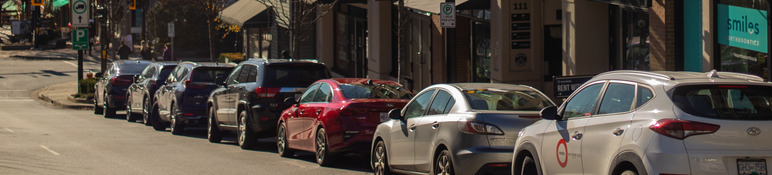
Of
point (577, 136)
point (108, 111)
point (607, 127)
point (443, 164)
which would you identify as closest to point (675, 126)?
point (607, 127)

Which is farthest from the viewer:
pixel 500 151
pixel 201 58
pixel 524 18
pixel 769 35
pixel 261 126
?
pixel 201 58

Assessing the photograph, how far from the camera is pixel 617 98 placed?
26.9ft

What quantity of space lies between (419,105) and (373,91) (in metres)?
2.79

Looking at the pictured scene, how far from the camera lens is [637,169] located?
24.3 feet

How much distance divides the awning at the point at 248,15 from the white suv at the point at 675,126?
97.6ft

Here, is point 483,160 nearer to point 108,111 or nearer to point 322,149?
point 322,149

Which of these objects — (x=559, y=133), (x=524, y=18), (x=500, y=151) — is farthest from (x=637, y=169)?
(x=524, y=18)

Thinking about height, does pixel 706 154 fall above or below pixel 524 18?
below

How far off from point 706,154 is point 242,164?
8.69m

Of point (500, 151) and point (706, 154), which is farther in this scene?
point (500, 151)

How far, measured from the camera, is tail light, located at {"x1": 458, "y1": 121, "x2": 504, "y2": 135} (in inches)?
407

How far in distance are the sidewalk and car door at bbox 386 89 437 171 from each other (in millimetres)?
23519

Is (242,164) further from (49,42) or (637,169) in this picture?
(49,42)

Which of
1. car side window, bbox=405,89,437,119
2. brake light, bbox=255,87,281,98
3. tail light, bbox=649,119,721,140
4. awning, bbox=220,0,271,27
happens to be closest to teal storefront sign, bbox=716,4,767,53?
car side window, bbox=405,89,437,119
